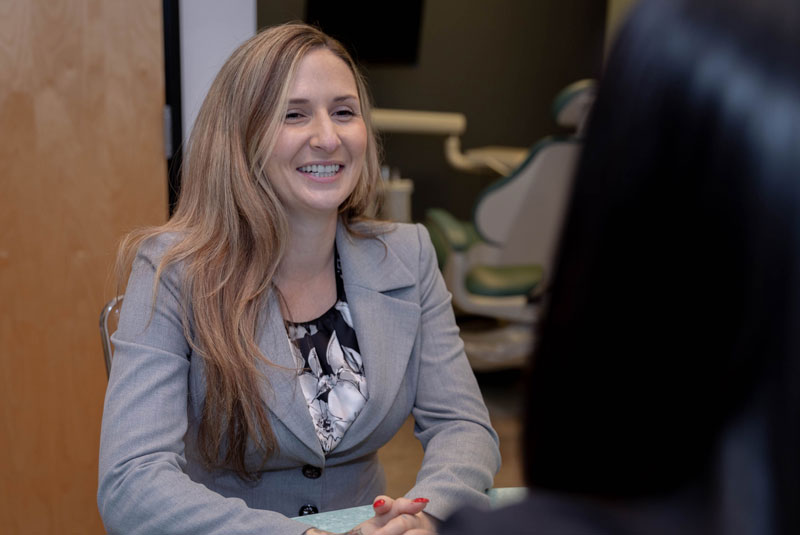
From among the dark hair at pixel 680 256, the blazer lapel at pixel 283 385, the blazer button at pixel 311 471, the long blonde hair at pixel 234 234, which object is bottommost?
the blazer button at pixel 311 471

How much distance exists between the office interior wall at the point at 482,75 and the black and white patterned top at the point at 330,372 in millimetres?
3641

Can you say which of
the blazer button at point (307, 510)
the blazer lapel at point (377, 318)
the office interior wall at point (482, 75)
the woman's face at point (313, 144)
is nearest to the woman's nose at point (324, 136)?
the woman's face at point (313, 144)

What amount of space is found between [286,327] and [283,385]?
0.14 m

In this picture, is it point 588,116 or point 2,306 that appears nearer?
point 588,116

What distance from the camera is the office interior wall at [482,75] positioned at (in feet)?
17.0

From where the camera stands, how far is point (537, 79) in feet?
17.9

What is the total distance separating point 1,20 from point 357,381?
4.51 feet

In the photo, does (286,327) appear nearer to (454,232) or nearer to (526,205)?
(526,205)

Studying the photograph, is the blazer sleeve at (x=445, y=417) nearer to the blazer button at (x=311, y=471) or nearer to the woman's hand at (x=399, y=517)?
the woman's hand at (x=399, y=517)

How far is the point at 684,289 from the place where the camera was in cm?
42

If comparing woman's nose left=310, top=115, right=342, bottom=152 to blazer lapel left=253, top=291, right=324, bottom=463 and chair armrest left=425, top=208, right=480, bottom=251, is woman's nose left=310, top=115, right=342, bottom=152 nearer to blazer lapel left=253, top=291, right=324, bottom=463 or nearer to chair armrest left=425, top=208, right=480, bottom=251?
blazer lapel left=253, top=291, right=324, bottom=463

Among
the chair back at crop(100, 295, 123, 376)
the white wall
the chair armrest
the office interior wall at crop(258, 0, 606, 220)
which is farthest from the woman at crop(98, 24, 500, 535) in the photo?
the office interior wall at crop(258, 0, 606, 220)

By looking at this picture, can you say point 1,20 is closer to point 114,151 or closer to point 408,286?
point 114,151

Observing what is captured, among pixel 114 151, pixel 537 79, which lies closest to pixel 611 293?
pixel 114 151
